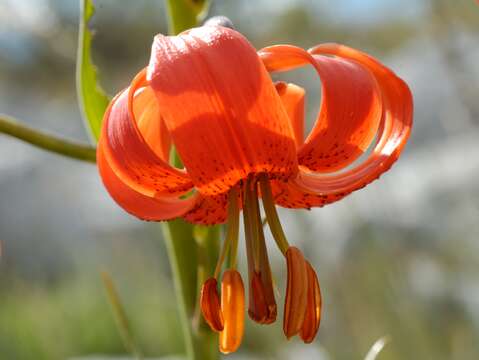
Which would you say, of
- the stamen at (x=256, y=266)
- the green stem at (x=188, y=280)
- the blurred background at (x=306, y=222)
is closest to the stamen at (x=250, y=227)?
the stamen at (x=256, y=266)

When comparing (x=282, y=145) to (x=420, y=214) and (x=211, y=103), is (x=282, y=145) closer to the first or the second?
(x=211, y=103)

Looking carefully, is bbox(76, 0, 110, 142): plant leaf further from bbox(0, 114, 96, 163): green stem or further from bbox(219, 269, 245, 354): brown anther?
bbox(219, 269, 245, 354): brown anther

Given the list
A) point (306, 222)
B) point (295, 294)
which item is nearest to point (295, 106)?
point (295, 294)

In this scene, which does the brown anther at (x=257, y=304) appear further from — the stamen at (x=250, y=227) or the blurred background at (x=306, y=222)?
the blurred background at (x=306, y=222)

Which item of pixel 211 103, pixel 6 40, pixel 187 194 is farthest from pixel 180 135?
pixel 6 40

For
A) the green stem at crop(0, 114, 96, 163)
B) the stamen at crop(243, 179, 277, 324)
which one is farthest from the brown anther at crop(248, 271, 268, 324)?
the green stem at crop(0, 114, 96, 163)

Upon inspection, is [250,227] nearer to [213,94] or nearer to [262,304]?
[262,304]
